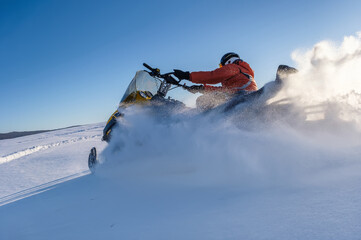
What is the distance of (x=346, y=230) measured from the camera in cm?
90

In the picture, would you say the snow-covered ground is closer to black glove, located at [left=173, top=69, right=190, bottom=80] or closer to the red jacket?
black glove, located at [left=173, top=69, right=190, bottom=80]

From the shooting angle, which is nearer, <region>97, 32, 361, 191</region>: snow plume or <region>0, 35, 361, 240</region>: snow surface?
<region>0, 35, 361, 240</region>: snow surface

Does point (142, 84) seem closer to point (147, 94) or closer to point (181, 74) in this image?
point (147, 94)

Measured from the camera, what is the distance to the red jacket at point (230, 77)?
12.5 feet

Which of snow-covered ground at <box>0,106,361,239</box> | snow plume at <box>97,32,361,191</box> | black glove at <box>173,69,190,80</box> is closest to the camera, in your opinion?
snow-covered ground at <box>0,106,361,239</box>

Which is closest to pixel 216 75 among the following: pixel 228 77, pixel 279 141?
pixel 228 77

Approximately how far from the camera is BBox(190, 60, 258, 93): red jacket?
381 centimetres

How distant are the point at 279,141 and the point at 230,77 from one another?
181cm

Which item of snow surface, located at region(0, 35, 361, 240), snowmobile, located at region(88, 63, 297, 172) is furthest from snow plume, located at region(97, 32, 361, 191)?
snowmobile, located at region(88, 63, 297, 172)

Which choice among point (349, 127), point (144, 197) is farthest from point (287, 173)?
point (144, 197)

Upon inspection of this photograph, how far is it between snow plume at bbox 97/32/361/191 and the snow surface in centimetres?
1

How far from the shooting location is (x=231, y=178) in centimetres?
218

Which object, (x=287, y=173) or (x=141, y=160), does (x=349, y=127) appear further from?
(x=141, y=160)

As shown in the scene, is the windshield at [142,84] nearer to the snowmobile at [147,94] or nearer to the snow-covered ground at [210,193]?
the snowmobile at [147,94]
